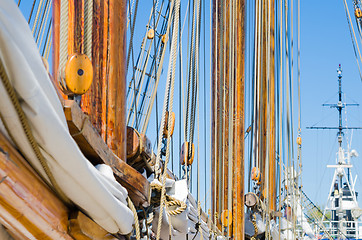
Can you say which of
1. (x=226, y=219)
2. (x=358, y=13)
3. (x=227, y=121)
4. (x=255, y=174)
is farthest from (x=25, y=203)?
(x=358, y=13)

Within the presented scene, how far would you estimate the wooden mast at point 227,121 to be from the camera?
6.81 meters

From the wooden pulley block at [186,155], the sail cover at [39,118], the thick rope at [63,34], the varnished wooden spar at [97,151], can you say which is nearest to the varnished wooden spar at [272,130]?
the wooden pulley block at [186,155]

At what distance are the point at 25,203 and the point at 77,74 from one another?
2.07ft

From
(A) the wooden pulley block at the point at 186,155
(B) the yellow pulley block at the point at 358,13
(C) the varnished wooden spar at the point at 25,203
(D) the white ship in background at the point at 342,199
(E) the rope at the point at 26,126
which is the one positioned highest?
(B) the yellow pulley block at the point at 358,13

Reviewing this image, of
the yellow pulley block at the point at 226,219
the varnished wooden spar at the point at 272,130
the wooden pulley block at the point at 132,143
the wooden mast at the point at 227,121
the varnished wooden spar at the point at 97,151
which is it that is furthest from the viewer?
the varnished wooden spar at the point at 272,130

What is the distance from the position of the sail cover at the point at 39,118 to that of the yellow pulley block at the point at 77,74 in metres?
0.37

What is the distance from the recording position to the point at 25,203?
5.68ft

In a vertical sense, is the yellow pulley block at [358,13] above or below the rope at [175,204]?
above

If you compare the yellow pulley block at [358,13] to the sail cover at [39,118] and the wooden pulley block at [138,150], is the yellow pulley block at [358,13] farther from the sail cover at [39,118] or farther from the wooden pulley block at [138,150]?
the sail cover at [39,118]

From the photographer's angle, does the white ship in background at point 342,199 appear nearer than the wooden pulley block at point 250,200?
No

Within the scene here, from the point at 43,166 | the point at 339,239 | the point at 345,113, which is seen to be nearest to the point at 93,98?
the point at 43,166

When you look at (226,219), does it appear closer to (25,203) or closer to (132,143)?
(132,143)

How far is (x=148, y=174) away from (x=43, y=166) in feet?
4.54

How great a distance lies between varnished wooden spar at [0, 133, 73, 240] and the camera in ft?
5.38
